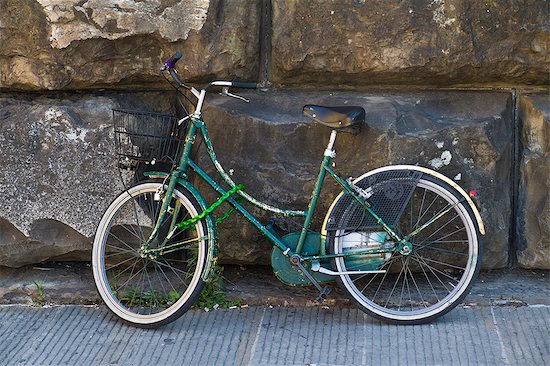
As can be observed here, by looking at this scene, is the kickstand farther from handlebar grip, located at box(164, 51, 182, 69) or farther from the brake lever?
handlebar grip, located at box(164, 51, 182, 69)

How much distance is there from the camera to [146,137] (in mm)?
3707

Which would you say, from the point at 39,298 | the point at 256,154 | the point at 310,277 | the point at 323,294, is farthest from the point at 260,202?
the point at 39,298

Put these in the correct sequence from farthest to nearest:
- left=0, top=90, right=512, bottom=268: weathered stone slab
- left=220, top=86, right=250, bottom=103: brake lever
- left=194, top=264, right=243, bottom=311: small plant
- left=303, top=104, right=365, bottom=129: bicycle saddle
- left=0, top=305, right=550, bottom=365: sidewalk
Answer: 1. left=194, top=264, right=243, bottom=311: small plant
2. left=0, top=90, right=512, bottom=268: weathered stone slab
3. left=220, top=86, right=250, bottom=103: brake lever
4. left=303, top=104, right=365, bottom=129: bicycle saddle
5. left=0, top=305, right=550, bottom=365: sidewalk

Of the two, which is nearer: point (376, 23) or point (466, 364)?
point (466, 364)

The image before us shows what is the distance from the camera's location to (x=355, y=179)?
3650 millimetres

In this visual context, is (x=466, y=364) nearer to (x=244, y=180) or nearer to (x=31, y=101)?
(x=244, y=180)

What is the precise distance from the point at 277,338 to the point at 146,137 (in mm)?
1032

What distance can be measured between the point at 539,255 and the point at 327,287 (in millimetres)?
1006

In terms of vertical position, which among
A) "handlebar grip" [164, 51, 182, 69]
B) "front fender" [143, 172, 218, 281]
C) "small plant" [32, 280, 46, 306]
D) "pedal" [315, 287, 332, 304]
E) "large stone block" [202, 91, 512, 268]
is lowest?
"small plant" [32, 280, 46, 306]

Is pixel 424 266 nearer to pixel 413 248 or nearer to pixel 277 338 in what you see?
pixel 413 248

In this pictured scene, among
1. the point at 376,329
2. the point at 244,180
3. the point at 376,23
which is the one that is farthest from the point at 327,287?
the point at 376,23

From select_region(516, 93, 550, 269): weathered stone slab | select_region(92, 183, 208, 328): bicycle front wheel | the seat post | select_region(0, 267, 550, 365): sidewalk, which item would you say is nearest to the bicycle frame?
the seat post

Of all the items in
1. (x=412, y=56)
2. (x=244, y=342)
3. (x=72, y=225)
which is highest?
(x=412, y=56)

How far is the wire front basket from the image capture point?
11.8 ft
